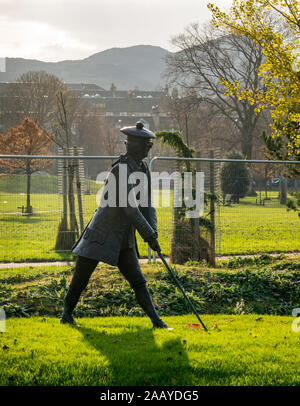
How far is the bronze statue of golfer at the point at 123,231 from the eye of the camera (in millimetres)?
5406

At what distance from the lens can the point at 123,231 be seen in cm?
560

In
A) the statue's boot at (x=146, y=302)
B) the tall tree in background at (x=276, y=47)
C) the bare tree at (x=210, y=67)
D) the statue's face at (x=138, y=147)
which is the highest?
the bare tree at (x=210, y=67)

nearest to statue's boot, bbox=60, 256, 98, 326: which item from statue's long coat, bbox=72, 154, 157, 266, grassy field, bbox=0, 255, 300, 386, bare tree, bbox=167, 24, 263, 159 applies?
statue's long coat, bbox=72, 154, 157, 266

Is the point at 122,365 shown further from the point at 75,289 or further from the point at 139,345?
the point at 75,289

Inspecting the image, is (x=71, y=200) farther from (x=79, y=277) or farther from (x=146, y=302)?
(x=146, y=302)

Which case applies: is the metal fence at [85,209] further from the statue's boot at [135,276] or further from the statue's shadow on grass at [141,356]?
the statue's shadow on grass at [141,356]

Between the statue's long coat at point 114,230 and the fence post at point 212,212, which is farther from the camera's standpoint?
the fence post at point 212,212

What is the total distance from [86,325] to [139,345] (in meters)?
1.15

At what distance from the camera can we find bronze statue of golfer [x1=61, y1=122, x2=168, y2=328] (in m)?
5.41

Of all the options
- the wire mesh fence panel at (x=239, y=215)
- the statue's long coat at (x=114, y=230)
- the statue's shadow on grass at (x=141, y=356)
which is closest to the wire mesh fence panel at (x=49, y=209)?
the wire mesh fence panel at (x=239, y=215)

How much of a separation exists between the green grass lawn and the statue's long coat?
861mm

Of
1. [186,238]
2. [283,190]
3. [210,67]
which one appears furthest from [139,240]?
[210,67]

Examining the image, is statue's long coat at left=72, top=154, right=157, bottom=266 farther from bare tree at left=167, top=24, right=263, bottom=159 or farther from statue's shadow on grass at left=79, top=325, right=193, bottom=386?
bare tree at left=167, top=24, right=263, bottom=159
